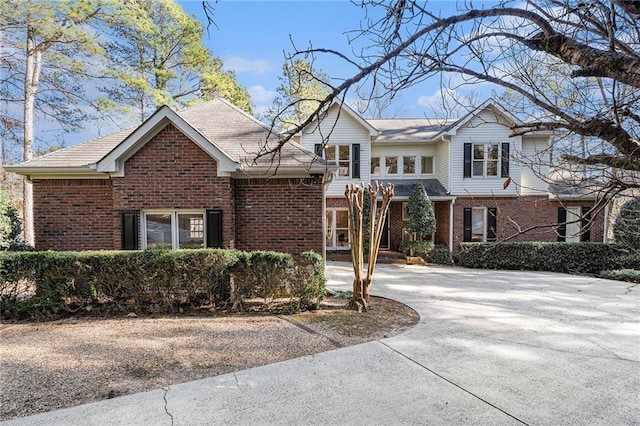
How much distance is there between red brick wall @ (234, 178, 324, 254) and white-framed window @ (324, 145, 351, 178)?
7.77m

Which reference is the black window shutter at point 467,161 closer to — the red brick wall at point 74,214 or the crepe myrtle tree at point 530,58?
the crepe myrtle tree at point 530,58

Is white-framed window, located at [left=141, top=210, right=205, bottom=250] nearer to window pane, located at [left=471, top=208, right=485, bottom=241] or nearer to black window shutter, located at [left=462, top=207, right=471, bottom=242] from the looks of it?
black window shutter, located at [left=462, top=207, right=471, bottom=242]

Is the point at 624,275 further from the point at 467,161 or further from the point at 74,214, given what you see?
the point at 74,214

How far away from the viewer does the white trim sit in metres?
7.85

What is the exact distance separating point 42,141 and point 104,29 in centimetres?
595

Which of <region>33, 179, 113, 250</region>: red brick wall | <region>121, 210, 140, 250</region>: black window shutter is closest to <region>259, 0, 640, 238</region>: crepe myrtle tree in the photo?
<region>121, 210, 140, 250</region>: black window shutter

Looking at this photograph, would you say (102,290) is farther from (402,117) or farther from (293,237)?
(402,117)

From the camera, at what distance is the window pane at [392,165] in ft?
57.7

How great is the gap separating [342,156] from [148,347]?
1294cm

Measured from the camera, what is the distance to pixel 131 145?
25.9ft

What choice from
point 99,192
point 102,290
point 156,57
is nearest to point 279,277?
point 102,290

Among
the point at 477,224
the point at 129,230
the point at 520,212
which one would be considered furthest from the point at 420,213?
the point at 129,230

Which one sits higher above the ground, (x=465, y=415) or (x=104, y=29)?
(x=104, y=29)

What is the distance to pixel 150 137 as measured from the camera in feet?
26.9
